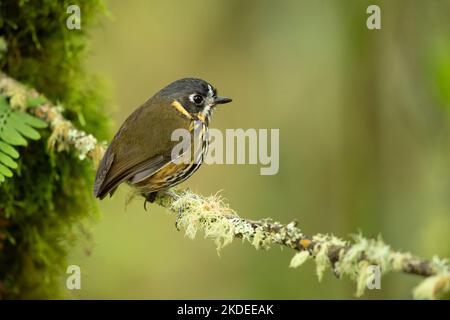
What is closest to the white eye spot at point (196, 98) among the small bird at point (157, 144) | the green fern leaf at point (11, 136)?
the small bird at point (157, 144)

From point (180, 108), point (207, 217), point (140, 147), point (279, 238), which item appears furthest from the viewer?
point (180, 108)

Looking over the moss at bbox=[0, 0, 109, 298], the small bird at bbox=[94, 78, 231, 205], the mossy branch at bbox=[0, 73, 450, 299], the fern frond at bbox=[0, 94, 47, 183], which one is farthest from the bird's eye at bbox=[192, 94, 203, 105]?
the fern frond at bbox=[0, 94, 47, 183]

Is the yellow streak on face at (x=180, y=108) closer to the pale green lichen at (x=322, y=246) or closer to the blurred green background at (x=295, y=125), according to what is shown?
the blurred green background at (x=295, y=125)

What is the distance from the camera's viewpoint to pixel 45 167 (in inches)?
141

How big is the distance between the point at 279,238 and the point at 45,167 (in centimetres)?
188

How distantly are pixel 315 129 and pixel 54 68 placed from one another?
3224 millimetres

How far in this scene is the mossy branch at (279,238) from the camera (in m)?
1.72

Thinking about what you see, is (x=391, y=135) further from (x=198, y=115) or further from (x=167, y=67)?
(x=167, y=67)

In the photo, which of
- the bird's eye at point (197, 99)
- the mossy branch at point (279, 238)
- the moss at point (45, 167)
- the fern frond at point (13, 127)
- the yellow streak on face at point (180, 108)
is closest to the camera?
the mossy branch at point (279, 238)

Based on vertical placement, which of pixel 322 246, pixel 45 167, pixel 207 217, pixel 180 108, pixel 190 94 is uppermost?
pixel 190 94

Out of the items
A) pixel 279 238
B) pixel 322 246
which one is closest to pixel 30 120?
pixel 279 238

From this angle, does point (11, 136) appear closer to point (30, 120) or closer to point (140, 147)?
point (30, 120)

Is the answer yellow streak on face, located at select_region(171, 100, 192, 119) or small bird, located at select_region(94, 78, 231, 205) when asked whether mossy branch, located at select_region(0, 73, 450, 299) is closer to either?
small bird, located at select_region(94, 78, 231, 205)

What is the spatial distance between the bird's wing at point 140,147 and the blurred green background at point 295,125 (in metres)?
0.59
